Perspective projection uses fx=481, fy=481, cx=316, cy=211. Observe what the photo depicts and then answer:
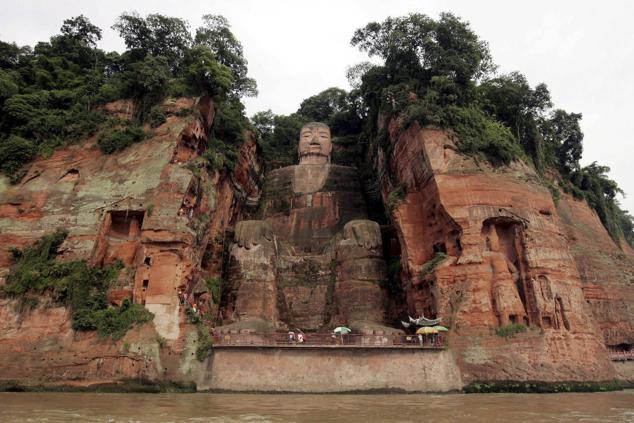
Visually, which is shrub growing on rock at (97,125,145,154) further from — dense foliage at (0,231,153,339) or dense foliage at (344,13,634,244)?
dense foliage at (344,13,634,244)

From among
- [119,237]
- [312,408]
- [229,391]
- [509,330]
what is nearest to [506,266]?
[509,330]

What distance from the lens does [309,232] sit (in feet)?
101

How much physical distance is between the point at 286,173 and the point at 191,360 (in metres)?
18.1

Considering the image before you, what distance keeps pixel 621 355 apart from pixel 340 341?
1534cm

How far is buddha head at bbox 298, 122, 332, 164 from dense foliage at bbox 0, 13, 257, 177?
6.32 meters

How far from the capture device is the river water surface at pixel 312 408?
37.3 ft

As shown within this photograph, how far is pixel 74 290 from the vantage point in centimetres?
1972

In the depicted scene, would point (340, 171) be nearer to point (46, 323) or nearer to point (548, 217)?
point (548, 217)

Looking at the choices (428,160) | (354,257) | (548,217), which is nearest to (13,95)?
(354,257)

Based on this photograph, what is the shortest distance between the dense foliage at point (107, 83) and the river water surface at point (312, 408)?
13418mm

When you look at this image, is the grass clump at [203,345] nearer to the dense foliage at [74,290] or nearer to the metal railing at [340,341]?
the metal railing at [340,341]

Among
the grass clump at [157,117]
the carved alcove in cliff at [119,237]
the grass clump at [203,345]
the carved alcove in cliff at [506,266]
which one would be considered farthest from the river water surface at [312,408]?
the grass clump at [157,117]

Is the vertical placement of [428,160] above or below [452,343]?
above

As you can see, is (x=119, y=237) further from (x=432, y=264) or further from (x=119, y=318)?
(x=432, y=264)
